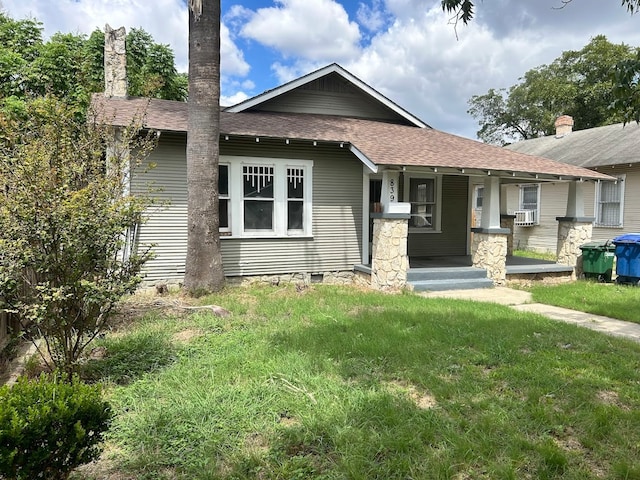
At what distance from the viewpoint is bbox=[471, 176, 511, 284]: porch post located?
10016 mm

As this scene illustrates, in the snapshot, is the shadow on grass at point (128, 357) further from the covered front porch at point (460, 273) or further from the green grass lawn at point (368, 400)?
the covered front porch at point (460, 273)

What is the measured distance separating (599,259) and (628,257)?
655 mm

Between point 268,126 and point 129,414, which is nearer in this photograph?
point 129,414

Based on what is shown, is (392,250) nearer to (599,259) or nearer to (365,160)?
(365,160)

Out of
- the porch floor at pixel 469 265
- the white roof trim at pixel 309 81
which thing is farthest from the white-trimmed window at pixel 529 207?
the white roof trim at pixel 309 81

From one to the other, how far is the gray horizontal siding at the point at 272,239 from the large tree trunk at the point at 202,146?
70 cm

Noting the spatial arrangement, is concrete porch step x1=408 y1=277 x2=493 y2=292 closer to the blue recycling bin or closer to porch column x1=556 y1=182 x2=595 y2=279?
porch column x1=556 y1=182 x2=595 y2=279

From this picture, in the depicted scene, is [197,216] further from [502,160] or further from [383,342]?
[502,160]

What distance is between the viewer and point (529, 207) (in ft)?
60.3

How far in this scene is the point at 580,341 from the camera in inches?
214

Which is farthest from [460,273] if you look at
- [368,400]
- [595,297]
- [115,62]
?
[115,62]

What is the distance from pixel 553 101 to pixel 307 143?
26931mm

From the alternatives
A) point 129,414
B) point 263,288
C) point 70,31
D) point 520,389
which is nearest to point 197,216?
→ point 263,288

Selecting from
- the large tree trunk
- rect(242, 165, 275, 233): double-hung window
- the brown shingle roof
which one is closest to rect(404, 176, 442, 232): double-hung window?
the brown shingle roof
